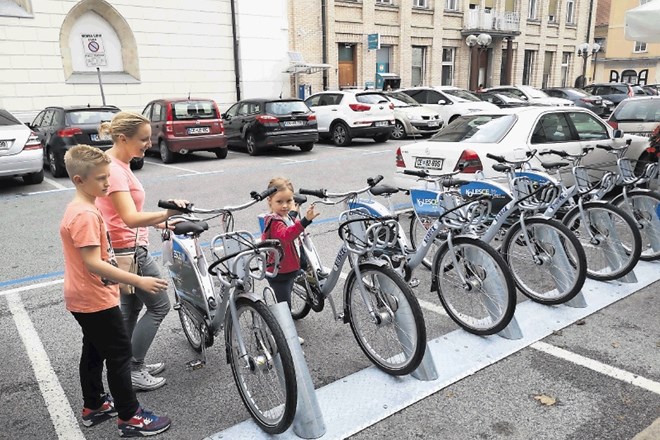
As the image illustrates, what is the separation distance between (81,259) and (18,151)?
8.48 m

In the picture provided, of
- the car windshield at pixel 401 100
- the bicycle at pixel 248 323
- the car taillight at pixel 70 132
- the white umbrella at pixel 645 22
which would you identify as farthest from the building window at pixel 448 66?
the bicycle at pixel 248 323

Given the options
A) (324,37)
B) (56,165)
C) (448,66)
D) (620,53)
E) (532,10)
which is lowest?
(56,165)

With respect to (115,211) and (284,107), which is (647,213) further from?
(284,107)

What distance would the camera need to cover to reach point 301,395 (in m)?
2.95

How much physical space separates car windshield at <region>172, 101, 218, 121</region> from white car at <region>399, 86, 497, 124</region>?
315 inches

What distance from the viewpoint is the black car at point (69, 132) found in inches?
451

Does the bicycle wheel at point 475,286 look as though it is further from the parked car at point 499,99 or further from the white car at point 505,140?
the parked car at point 499,99

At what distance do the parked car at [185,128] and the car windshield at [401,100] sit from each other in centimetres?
663

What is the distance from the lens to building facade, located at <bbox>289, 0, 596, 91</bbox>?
2391cm

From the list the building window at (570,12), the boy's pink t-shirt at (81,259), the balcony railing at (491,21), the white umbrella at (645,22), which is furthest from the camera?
the building window at (570,12)

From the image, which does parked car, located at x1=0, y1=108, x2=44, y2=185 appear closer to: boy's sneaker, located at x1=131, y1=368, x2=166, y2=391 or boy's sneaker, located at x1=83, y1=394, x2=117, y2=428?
boy's sneaker, located at x1=131, y1=368, x2=166, y2=391

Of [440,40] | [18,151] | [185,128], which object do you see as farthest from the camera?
[440,40]

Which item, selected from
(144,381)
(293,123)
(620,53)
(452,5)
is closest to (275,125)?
(293,123)

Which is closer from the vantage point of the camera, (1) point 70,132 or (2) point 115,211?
(2) point 115,211
